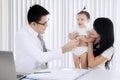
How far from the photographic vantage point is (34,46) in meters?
2.47

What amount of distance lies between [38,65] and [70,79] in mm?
865

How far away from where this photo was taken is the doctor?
2.36m

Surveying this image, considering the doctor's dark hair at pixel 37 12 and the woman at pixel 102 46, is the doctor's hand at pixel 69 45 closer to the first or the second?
the woman at pixel 102 46

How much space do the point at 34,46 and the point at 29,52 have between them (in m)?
0.08

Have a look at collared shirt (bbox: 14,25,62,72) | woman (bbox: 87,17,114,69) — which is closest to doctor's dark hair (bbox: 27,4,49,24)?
collared shirt (bbox: 14,25,62,72)

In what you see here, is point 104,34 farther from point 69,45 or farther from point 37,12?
point 37,12

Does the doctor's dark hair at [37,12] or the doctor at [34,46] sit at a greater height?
the doctor's dark hair at [37,12]

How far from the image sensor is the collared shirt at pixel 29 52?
2348mm

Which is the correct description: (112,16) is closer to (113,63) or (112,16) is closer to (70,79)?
(113,63)

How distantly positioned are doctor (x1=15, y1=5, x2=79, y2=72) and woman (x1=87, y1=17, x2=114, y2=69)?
24cm

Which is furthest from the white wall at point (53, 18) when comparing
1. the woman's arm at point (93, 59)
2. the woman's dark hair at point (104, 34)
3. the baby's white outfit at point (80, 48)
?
the woman's arm at point (93, 59)

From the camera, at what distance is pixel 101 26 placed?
270cm

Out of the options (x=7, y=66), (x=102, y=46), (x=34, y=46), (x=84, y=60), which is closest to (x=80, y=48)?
(x=84, y=60)

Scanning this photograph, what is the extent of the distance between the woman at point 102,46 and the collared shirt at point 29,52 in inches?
18.3
